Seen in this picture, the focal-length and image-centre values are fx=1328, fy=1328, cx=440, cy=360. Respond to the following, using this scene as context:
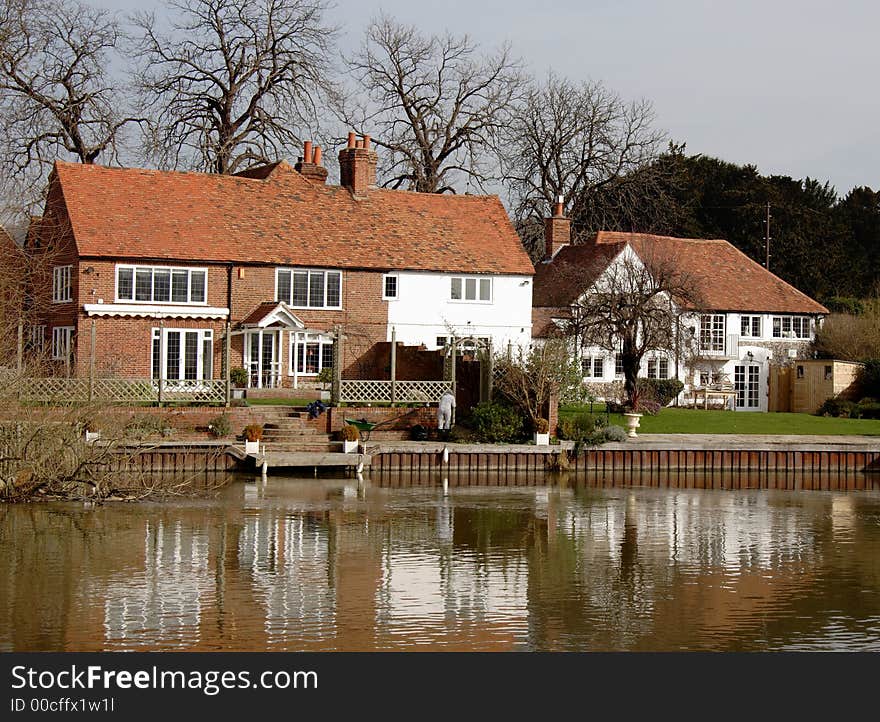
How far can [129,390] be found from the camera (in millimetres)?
34250

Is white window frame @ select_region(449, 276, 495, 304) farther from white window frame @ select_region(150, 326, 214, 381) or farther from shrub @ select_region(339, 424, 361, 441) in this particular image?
shrub @ select_region(339, 424, 361, 441)

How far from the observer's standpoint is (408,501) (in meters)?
27.9

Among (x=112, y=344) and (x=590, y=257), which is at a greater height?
(x=590, y=257)

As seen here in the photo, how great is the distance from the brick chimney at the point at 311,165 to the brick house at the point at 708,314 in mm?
9498

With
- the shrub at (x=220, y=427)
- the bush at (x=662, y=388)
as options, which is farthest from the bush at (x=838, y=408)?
the shrub at (x=220, y=427)

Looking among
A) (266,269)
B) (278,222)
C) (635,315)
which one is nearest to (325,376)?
(266,269)

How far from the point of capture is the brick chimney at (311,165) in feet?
157

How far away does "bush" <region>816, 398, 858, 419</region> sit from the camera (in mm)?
46156

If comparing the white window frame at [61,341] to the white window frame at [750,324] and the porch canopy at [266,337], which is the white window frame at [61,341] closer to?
the porch canopy at [266,337]

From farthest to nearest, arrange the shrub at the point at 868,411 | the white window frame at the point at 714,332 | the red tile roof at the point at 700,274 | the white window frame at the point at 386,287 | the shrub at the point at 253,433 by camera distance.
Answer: the white window frame at the point at 714,332
the red tile roof at the point at 700,274
the shrub at the point at 868,411
the white window frame at the point at 386,287
the shrub at the point at 253,433
